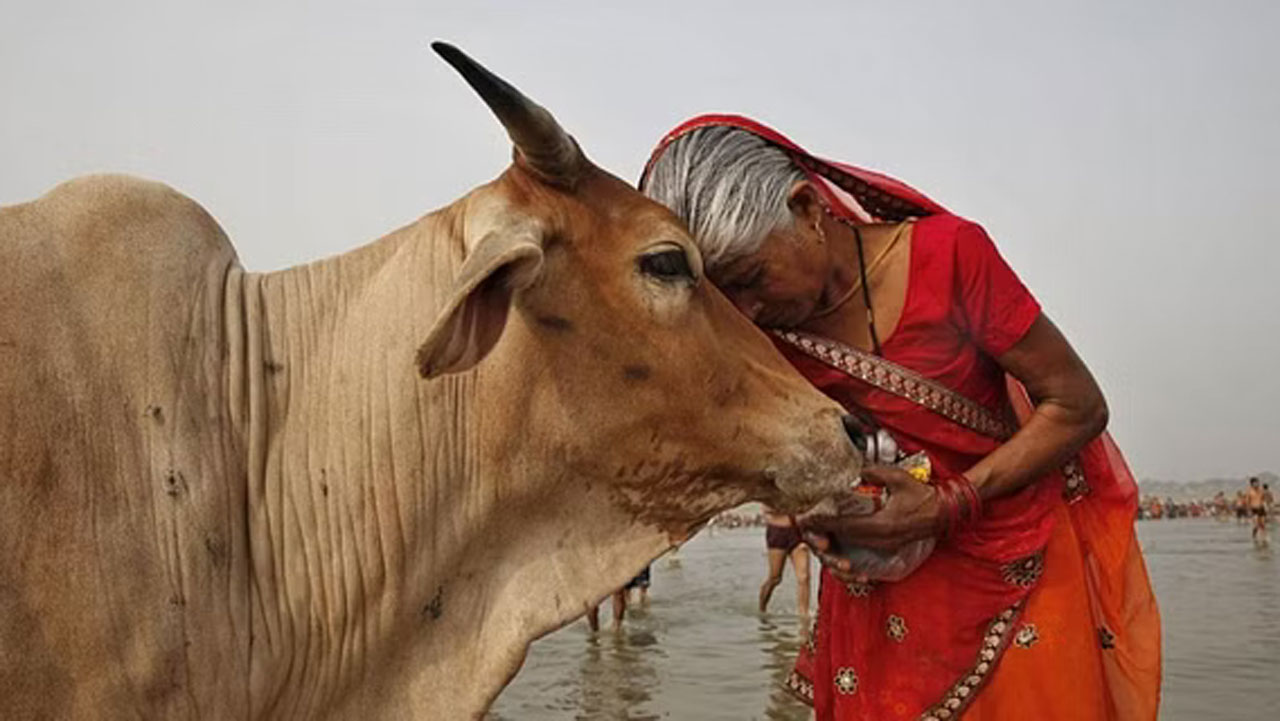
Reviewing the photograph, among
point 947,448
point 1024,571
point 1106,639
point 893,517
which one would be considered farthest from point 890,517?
point 1106,639

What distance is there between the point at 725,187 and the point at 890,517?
3.17 feet

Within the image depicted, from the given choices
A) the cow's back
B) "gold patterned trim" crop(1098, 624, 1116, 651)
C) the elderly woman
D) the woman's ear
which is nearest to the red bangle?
the elderly woman

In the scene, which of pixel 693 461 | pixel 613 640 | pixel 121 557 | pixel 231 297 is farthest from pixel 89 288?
pixel 613 640

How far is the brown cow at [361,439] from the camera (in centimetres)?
216

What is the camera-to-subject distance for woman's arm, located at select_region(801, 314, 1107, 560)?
2932 millimetres

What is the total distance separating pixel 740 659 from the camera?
11266 mm

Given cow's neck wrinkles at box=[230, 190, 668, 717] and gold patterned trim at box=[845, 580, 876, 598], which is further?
gold patterned trim at box=[845, 580, 876, 598]

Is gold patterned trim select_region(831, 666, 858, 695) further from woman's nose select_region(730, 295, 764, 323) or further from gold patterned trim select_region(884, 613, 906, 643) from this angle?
woman's nose select_region(730, 295, 764, 323)

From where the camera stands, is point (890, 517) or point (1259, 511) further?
point (1259, 511)

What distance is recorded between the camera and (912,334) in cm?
311

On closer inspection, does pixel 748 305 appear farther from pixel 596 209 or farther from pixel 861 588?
pixel 861 588

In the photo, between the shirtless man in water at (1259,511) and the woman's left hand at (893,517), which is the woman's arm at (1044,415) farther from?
the shirtless man in water at (1259,511)

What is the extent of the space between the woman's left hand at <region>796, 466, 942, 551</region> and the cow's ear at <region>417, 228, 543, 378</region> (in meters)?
0.95

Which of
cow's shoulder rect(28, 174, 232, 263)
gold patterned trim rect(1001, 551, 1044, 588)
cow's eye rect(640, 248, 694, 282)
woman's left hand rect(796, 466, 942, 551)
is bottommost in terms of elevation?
gold patterned trim rect(1001, 551, 1044, 588)
